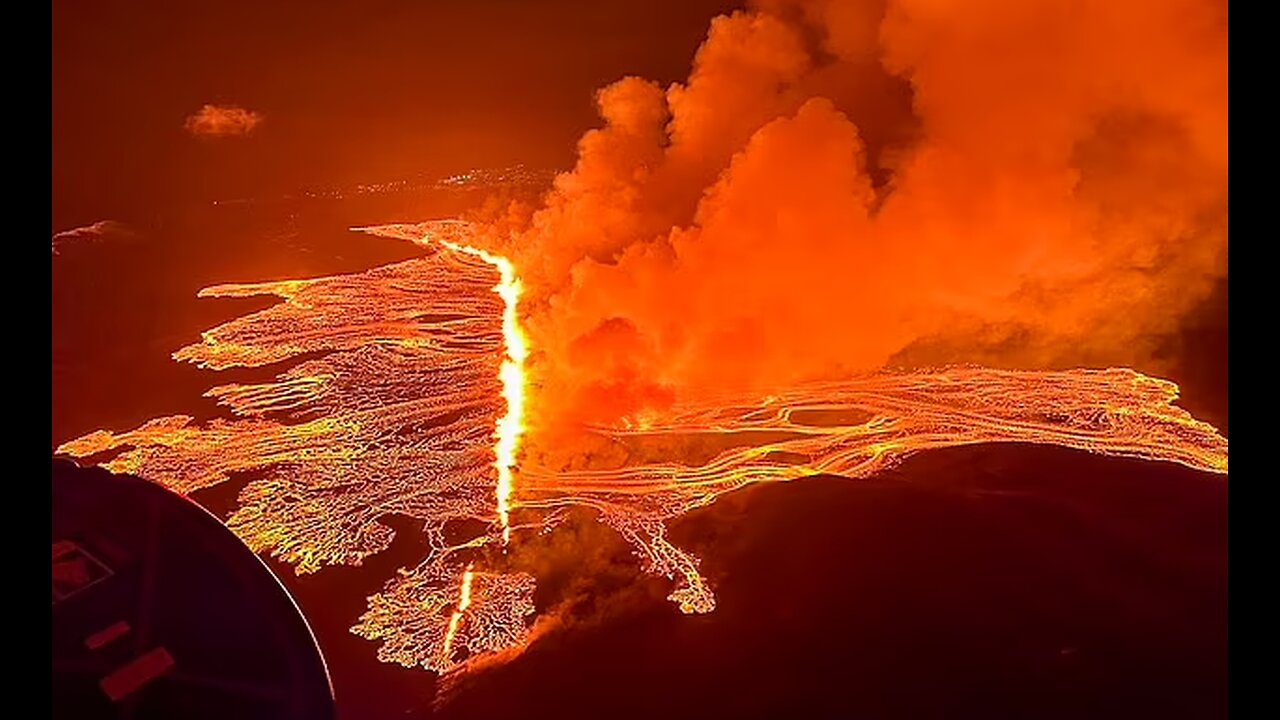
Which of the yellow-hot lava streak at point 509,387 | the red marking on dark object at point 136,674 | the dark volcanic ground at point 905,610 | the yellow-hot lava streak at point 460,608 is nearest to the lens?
the red marking on dark object at point 136,674

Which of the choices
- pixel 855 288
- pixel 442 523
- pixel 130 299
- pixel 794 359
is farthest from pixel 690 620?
pixel 130 299

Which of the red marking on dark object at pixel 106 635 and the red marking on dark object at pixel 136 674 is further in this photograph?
the red marking on dark object at pixel 106 635

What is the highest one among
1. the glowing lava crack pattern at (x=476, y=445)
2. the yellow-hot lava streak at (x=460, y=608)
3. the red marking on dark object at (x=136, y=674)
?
the glowing lava crack pattern at (x=476, y=445)

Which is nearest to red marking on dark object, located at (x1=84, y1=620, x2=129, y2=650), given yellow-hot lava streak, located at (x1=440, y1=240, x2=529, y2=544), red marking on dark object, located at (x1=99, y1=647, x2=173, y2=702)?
red marking on dark object, located at (x1=99, y1=647, x2=173, y2=702)

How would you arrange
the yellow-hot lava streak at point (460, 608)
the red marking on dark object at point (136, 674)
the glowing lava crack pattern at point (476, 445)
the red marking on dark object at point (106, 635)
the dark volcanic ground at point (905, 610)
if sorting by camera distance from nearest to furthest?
the red marking on dark object at point (136, 674) → the red marking on dark object at point (106, 635) → the dark volcanic ground at point (905, 610) → the yellow-hot lava streak at point (460, 608) → the glowing lava crack pattern at point (476, 445)

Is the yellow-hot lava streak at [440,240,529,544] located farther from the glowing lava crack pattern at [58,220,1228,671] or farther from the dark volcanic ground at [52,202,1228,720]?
the dark volcanic ground at [52,202,1228,720]

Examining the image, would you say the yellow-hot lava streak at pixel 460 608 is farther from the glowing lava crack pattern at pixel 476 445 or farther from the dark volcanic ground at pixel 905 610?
the dark volcanic ground at pixel 905 610

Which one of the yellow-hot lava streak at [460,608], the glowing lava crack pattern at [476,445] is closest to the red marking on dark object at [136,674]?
the glowing lava crack pattern at [476,445]
